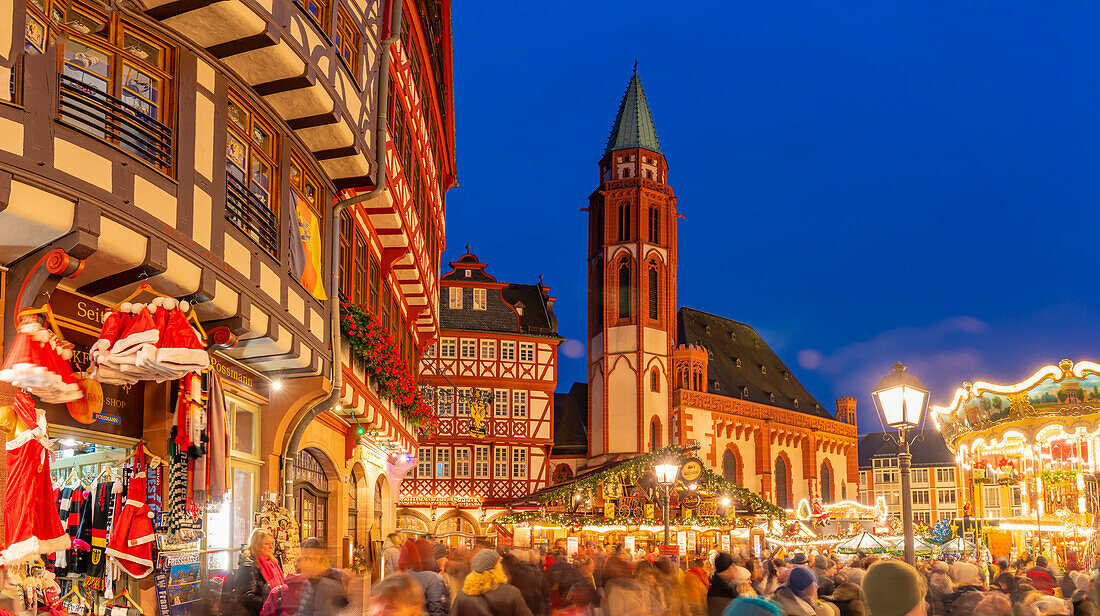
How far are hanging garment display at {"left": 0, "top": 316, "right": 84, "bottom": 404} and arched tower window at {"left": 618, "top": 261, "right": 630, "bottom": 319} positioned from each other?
5422cm

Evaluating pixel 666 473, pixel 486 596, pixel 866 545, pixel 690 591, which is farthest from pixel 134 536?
pixel 866 545

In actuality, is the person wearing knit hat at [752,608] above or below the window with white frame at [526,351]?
below

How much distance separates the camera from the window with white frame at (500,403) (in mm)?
50219

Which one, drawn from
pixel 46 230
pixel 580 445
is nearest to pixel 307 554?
pixel 46 230

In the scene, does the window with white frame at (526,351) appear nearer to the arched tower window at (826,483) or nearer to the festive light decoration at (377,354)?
the festive light decoration at (377,354)

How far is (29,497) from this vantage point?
709 cm

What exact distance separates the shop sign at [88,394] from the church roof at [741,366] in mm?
56978

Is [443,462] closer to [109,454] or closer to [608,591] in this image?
[109,454]

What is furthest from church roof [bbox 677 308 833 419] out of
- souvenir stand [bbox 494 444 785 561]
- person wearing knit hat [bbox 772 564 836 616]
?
person wearing knit hat [bbox 772 564 836 616]

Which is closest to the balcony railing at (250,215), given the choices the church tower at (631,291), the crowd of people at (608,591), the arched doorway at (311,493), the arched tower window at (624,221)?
the crowd of people at (608,591)

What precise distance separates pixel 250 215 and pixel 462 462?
39.6m

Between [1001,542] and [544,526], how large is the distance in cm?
1397

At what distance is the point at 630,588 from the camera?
8977 mm

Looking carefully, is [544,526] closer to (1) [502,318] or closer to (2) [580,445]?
(1) [502,318]
